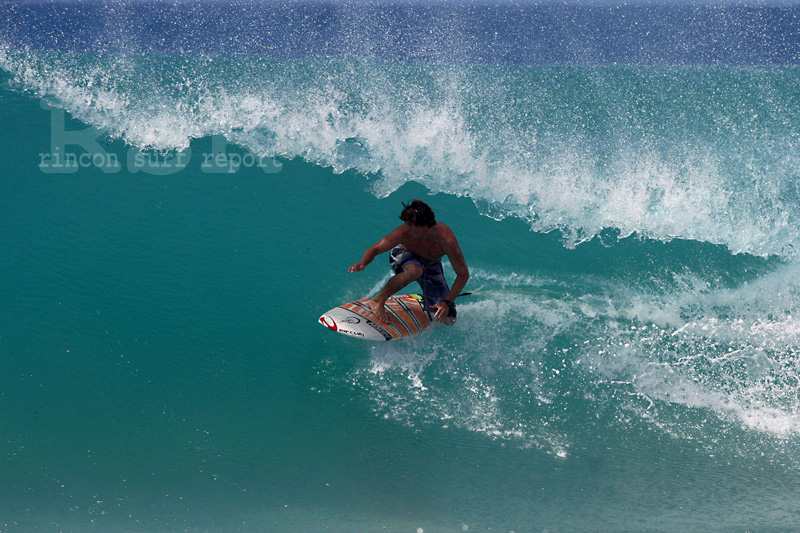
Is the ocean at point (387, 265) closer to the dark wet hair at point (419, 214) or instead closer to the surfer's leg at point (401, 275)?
the surfer's leg at point (401, 275)

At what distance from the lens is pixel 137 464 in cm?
386

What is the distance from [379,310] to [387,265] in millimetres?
830

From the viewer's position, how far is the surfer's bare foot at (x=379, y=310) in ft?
13.8

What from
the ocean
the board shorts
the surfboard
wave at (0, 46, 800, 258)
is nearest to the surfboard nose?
the surfboard

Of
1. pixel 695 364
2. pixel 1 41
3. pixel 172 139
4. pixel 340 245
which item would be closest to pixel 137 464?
pixel 340 245

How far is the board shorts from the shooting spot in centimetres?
406

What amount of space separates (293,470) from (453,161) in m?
3.09

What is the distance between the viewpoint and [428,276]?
4188 mm

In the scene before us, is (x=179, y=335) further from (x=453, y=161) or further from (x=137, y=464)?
(x=453, y=161)

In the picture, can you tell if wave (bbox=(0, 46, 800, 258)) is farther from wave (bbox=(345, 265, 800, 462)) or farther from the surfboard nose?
the surfboard nose

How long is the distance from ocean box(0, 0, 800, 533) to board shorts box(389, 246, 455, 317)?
1.03 ft

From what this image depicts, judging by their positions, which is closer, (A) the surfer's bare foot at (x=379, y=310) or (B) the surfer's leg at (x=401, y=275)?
(B) the surfer's leg at (x=401, y=275)

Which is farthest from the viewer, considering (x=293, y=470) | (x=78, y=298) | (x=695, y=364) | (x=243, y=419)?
(x=78, y=298)

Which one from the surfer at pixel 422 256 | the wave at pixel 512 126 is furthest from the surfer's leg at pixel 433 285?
the wave at pixel 512 126
